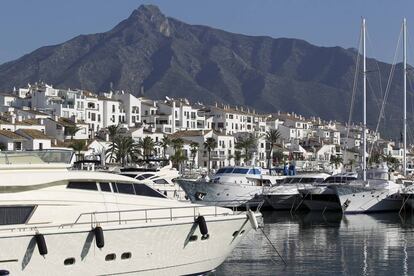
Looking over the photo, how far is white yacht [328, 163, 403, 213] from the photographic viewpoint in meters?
57.8

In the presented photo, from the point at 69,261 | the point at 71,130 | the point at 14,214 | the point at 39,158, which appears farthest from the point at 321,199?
the point at 71,130

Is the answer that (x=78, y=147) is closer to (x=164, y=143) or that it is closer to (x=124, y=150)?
(x=124, y=150)

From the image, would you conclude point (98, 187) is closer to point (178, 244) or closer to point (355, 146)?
point (178, 244)

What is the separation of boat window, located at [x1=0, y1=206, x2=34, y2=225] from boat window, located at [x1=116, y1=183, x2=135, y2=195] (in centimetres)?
306

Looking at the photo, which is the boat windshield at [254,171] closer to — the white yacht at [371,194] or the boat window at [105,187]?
the white yacht at [371,194]

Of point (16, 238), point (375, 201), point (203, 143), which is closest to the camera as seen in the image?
point (16, 238)

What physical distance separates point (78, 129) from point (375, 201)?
57.5 metres

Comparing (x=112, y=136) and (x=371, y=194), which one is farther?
(x=112, y=136)

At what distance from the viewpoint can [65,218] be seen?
22.1 m

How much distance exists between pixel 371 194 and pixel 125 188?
126 ft

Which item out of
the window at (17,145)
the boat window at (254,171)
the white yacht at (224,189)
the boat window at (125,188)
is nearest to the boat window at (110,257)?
the boat window at (125,188)

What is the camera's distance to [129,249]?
21.9m

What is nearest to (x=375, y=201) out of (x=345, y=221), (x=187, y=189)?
(x=345, y=221)

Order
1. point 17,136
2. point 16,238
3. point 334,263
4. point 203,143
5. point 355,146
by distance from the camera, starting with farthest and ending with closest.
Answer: point 355,146 < point 203,143 < point 17,136 < point 334,263 < point 16,238
